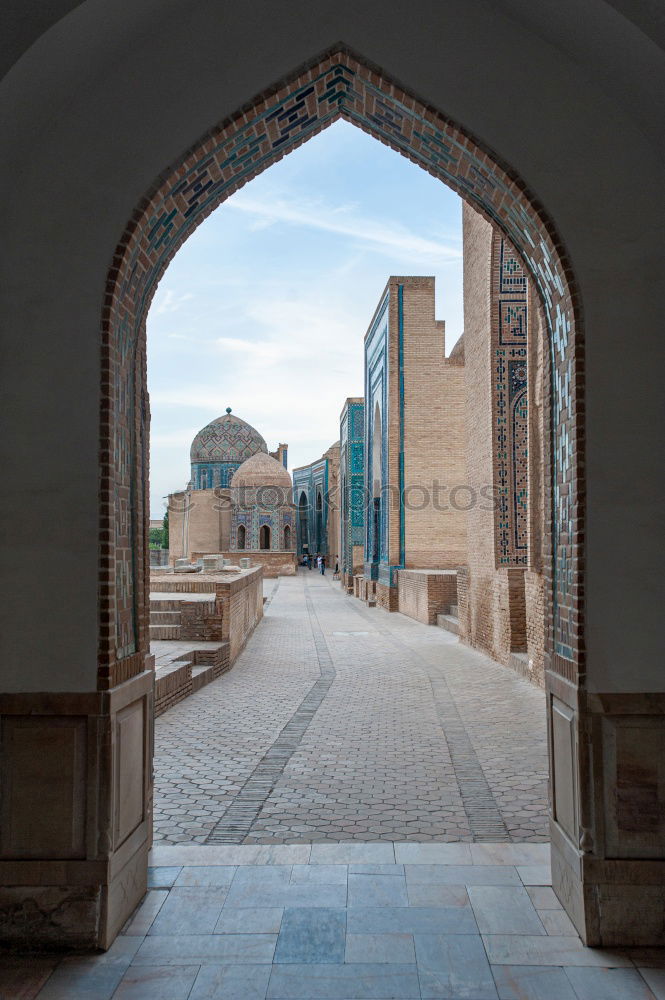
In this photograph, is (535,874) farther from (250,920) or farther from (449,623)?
(449,623)

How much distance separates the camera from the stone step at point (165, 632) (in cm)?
885

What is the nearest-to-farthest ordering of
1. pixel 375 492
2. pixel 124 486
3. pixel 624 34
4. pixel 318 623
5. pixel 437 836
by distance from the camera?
1. pixel 624 34
2. pixel 124 486
3. pixel 437 836
4. pixel 318 623
5. pixel 375 492

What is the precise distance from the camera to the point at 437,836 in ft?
12.6

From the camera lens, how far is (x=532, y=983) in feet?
8.48

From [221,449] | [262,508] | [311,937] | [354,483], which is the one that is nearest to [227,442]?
[221,449]

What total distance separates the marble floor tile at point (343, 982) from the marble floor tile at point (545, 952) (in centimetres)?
34

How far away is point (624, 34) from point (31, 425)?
107 inches

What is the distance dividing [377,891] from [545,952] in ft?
2.45

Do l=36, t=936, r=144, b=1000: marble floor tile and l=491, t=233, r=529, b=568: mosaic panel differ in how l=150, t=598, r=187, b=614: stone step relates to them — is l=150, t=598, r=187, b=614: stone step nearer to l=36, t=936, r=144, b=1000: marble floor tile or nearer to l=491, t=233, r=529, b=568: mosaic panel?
l=491, t=233, r=529, b=568: mosaic panel

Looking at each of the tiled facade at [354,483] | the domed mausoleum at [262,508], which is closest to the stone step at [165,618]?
the tiled facade at [354,483]

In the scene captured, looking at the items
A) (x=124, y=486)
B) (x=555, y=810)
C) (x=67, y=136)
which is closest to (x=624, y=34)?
(x=67, y=136)

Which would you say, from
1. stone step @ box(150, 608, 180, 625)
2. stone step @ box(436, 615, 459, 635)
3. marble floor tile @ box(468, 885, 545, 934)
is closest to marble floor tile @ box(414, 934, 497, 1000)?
marble floor tile @ box(468, 885, 545, 934)

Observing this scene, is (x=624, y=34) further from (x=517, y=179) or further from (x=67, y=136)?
(x=67, y=136)

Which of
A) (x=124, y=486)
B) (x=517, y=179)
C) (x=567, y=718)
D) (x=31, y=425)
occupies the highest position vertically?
(x=517, y=179)
